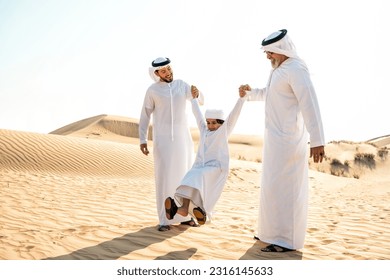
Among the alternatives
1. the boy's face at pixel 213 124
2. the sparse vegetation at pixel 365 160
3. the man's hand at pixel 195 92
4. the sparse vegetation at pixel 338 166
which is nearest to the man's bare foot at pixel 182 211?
the boy's face at pixel 213 124

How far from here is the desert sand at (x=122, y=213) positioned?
5.26 m

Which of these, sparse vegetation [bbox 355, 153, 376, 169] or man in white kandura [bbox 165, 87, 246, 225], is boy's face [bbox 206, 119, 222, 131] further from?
sparse vegetation [bbox 355, 153, 376, 169]

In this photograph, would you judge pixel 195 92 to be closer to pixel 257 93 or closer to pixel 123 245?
pixel 257 93

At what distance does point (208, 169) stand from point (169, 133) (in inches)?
45.7

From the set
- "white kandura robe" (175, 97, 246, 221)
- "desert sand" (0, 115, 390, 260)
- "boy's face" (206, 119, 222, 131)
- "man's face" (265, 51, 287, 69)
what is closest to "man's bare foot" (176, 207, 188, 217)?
"white kandura robe" (175, 97, 246, 221)

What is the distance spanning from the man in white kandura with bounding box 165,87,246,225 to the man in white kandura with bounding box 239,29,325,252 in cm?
71

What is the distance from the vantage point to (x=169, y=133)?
680cm

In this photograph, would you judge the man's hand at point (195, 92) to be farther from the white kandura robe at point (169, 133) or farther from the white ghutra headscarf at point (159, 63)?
the white ghutra headscarf at point (159, 63)

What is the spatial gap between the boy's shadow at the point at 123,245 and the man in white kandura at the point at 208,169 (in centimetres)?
45

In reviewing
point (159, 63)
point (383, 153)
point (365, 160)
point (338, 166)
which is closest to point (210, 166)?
point (159, 63)

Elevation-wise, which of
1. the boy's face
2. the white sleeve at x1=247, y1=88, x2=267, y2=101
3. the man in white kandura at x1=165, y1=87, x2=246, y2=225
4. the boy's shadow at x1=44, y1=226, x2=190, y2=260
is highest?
the white sleeve at x1=247, y1=88, x2=267, y2=101

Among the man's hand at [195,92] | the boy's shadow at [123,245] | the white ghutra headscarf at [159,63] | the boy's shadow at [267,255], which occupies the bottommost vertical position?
the boy's shadow at [123,245]

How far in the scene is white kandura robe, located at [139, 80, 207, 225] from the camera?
671cm

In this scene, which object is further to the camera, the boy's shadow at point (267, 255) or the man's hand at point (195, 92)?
the man's hand at point (195, 92)
